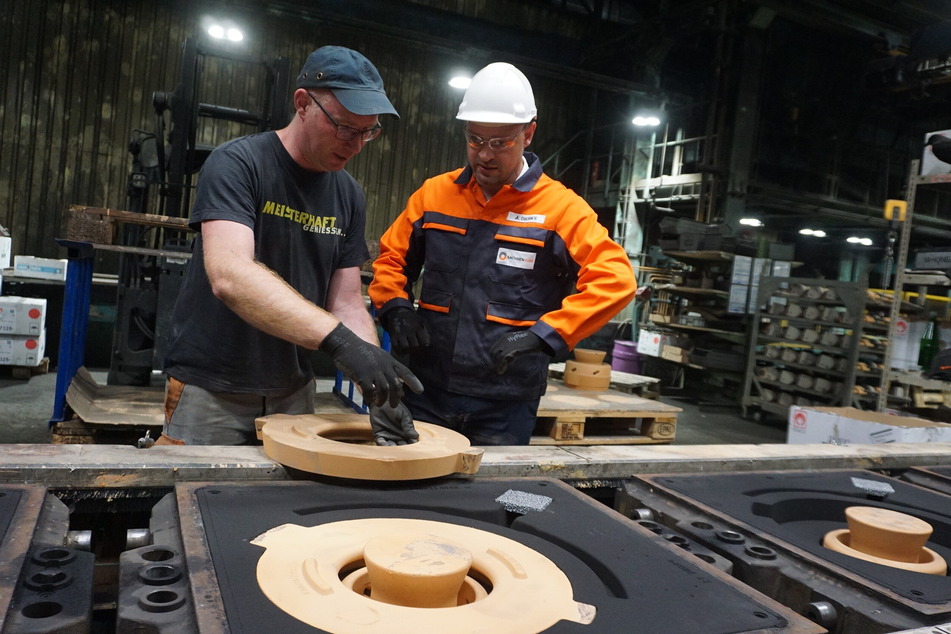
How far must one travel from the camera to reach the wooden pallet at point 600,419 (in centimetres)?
450

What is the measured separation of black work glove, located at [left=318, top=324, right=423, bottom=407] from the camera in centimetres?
139

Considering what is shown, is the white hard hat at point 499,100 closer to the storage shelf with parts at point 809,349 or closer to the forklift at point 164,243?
the forklift at point 164,243

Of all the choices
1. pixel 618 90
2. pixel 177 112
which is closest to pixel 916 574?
pixel 177 112

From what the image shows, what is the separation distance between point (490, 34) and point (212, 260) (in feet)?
29.3

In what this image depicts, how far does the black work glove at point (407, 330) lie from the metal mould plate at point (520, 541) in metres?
0.96

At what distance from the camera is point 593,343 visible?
1013 centimetres

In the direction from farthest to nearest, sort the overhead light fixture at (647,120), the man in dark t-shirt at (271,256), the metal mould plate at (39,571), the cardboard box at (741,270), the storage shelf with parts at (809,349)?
the overhead light fixture at (647,120) < the cardboard box at (741,270) < the storage shelf with parts at (809,349) < the man in dark t-shirt at (271,256) < the metal mould plate at (39,571)

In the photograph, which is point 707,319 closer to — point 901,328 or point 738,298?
point 738,298

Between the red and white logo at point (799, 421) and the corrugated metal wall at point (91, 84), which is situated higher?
the corrugated metal wall at point (91, 84)

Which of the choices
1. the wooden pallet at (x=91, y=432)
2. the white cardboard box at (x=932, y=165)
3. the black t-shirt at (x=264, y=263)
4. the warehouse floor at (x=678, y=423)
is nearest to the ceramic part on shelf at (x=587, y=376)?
the warehouse floor at (x=678, y=423)

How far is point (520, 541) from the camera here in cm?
106

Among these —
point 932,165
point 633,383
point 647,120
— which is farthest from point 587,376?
point 647,120

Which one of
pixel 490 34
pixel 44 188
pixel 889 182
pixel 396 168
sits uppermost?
pixel 490 34

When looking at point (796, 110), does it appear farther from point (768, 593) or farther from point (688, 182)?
point (768, 593)
